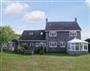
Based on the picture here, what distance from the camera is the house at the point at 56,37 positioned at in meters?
51.1

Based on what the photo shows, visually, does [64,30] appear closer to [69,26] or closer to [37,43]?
[69,26]

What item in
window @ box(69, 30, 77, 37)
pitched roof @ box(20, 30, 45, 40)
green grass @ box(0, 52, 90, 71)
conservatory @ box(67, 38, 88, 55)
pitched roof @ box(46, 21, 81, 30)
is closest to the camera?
green grass @ box(0, 52, 90, 71)

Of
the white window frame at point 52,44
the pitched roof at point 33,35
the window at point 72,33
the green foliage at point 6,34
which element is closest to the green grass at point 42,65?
the window at point 72,33

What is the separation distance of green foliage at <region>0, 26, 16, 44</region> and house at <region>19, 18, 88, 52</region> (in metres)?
2.49

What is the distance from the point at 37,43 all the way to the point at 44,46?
6.21 feet

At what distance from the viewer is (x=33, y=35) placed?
5450 centimetres

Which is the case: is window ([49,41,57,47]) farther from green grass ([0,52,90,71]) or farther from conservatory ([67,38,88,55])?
green grass ([0,52,90,71])

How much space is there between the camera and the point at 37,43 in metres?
52.7

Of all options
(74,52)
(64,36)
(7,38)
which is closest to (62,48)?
(64,36)

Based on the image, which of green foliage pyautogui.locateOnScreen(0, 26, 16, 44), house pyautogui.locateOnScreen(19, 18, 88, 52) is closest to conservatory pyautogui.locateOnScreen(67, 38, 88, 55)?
house pyautogui.locateOnScreen(19, 18, 88, 52)

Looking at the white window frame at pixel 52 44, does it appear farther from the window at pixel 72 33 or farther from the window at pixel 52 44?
the window at pixel 72 33

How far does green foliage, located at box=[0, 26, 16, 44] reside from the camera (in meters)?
51.8

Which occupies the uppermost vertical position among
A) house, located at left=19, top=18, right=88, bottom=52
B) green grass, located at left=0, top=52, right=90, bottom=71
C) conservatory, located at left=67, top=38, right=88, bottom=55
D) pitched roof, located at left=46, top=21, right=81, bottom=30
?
pitched roof, located at left=46, top=21, right=81, bottom=30

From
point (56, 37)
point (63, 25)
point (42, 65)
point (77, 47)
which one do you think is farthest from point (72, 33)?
point (42, 65)
